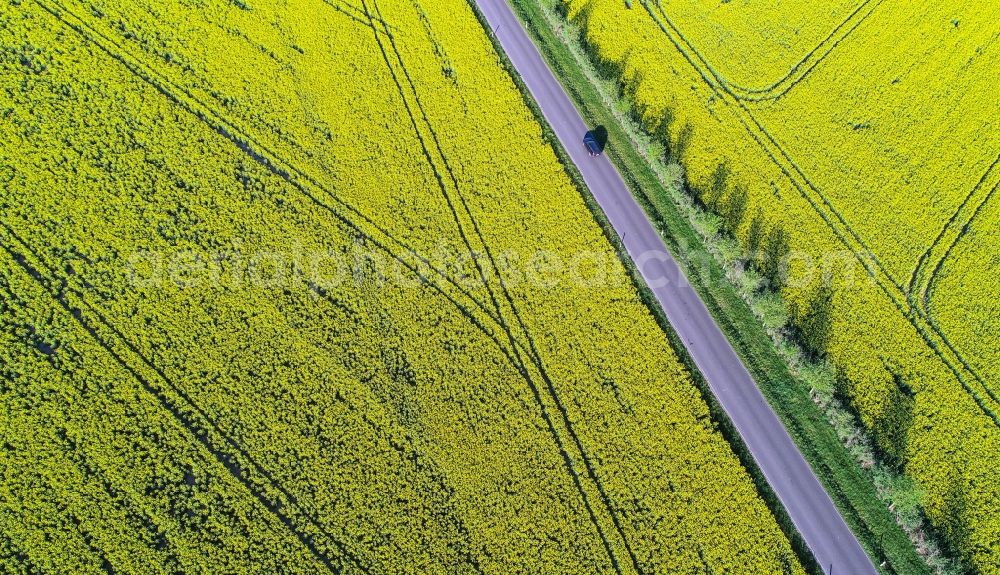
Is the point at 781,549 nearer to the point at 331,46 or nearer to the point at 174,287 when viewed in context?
the point at 174,287

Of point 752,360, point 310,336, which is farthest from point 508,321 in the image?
point 752,360

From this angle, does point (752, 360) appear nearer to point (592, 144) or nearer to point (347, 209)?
point (592, 144)

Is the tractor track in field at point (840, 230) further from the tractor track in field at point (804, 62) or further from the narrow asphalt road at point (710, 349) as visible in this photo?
the narrow asphalt road at point (710, 349)

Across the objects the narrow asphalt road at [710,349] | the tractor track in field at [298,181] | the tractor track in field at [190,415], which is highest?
Result: the narrow asphalt road at [710,349]

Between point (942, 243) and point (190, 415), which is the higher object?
point (942, 243)

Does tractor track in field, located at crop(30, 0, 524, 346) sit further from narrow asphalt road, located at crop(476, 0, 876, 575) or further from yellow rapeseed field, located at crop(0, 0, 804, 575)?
narrow asphalt road, located at crop(476, 0, 876, 575)

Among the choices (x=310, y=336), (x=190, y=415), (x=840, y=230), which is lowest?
(x=190, y=415)

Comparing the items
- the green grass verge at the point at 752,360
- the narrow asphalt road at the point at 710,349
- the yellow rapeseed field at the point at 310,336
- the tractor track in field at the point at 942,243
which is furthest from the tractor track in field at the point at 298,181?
the tractor track in field at the point at 942,243

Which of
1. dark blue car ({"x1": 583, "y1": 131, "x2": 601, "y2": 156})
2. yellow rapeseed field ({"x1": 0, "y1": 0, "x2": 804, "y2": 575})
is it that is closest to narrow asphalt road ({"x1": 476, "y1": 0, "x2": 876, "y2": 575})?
dark blue car ({"x1": 583, "y1": 131, "x2": 601, "y2": 156})
